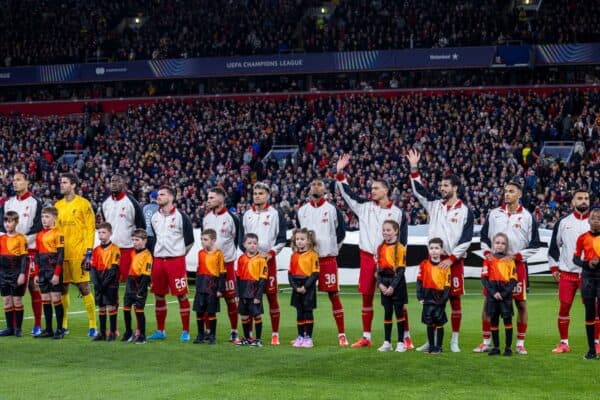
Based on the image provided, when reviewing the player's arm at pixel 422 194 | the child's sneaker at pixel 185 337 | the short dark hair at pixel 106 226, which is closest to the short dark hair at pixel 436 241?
the player's arm at pixel 422 194

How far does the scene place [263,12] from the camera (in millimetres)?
49781

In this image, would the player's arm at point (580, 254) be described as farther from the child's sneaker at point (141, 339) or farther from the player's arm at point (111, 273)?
the player's arm at point (111, 273)

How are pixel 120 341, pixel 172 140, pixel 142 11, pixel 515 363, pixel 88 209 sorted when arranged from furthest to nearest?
pixel 142 11 → pixel 172 140 → pixel 88 209 → pixel 120 341 → pixel 515 363

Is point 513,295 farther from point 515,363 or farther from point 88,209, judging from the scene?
point 88,209

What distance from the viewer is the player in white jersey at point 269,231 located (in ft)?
48.8

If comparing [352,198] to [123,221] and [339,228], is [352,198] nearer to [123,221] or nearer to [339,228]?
[339,228]

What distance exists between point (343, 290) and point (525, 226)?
13071 mm

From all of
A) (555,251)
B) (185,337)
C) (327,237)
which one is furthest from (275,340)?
(555,251)

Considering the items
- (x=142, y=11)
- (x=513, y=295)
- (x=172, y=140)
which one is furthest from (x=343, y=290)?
(x=142, y=11)

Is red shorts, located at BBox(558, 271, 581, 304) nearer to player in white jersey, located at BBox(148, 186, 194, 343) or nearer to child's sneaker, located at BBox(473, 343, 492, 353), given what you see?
child's sneaker, located at BBox(473, 343, 492, 353)

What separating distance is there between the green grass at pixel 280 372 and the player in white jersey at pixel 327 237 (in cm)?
62

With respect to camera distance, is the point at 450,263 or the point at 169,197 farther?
the point at 169,197

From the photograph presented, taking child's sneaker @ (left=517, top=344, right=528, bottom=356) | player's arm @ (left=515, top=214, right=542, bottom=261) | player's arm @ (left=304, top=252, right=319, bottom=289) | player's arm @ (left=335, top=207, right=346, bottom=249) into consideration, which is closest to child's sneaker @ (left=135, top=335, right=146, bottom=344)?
player's arm @ (left=304, top=252, right=319, bottom=289)

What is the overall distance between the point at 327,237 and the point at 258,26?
3537 centimetres
